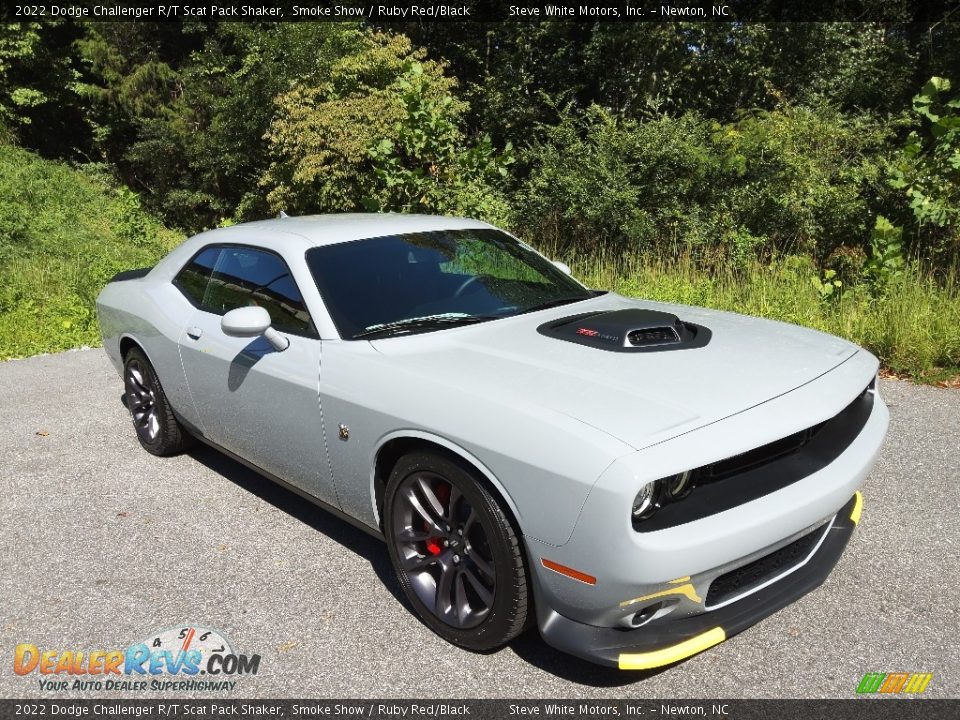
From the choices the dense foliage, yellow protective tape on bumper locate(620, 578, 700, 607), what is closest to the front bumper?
yellow protective tape on bumper locate(620, 578, 700, 607)

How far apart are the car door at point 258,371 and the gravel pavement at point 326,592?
0.42 m

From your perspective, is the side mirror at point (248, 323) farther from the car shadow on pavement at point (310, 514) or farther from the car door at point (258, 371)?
the car shadow on pavement at point (310, 514)

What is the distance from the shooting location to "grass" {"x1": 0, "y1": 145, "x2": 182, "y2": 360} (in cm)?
911

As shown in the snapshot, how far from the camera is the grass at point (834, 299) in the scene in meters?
5.95

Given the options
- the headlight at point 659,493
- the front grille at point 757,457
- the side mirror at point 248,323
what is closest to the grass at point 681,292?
the front grille at point 757,457

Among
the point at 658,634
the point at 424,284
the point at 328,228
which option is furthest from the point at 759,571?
the point at 328,228

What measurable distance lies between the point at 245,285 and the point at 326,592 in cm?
164

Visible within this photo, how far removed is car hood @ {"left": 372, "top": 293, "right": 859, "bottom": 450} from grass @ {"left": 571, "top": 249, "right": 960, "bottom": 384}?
3259 mm

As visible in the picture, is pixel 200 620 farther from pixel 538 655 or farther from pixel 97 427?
pixel 97 427

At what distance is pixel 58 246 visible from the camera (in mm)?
14891

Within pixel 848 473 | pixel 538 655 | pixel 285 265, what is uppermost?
pixel 285 265

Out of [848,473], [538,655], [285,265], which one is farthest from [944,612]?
[285,265]

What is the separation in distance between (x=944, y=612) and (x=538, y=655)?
1547 millimetres

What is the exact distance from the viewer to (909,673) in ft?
8.20
